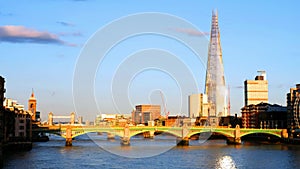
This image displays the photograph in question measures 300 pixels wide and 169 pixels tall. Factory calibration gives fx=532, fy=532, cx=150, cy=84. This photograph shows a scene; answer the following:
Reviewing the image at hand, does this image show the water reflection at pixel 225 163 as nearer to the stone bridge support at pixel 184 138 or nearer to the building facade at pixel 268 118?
the stone bridge support at pixel 184 138

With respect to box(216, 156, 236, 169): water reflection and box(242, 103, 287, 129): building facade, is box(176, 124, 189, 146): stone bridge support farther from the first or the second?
box(242, 103, 287, 129): building facade

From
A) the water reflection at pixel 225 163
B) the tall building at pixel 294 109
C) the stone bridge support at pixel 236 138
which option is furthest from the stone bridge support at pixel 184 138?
the water reflection at pixel 225 163

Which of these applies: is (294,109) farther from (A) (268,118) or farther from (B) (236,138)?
(A) (268,118)

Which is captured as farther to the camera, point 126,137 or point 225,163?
point 126,137

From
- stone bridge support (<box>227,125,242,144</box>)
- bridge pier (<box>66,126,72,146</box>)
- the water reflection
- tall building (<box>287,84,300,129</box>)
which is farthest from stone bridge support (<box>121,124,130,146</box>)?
tall building (<box>287,84,300,129</box>)

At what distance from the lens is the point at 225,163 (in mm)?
77625

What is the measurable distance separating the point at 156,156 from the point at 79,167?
21298 mm

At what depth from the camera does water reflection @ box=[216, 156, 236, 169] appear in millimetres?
73562

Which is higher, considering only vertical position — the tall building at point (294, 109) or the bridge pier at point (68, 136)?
the tall building at point (294, 109)

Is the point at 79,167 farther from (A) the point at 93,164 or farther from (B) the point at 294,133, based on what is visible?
(B) the point at 294,133

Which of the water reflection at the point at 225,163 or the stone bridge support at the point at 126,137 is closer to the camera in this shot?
the water reflection at the point at 225,163

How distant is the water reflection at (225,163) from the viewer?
73.6 metres

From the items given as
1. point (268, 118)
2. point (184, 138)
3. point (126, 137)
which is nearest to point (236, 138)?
point (184, 138)

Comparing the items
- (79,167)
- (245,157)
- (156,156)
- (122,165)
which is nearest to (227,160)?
(245,157)
